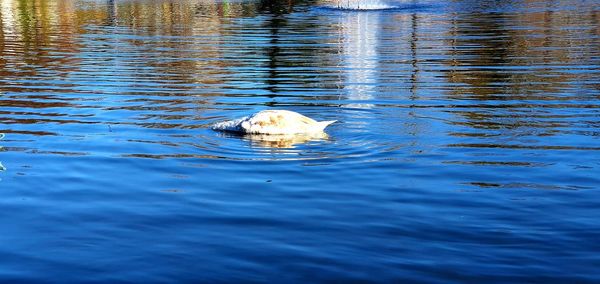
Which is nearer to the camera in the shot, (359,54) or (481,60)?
(481,60)

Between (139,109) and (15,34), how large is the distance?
2621 centimetres

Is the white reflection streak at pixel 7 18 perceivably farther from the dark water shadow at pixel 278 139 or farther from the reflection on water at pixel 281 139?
the reflection on water at pixel 281 139

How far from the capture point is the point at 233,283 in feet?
22.9

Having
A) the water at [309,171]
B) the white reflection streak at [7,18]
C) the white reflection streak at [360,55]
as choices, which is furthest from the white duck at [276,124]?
the white reflection streak at [7,18]

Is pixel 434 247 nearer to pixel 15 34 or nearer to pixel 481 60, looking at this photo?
pixel 481 60

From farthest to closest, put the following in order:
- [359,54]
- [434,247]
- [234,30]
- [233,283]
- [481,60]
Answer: [234,30] < [359,54] < [481,60] < [434,247] < [233,283]

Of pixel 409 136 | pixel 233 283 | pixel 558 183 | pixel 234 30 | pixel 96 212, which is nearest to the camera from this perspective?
pixel 233 283

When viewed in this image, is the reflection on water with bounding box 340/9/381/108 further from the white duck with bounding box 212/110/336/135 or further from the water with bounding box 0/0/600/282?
the white duck with bounding box 212/110/336/135

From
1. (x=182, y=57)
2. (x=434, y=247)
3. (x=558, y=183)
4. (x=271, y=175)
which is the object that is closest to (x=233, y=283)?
(x=434, y=247)

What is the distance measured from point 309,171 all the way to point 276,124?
2305 millimetres

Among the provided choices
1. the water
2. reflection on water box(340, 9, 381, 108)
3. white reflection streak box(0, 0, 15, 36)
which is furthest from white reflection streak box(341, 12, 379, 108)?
white reflection streak box(0, 0, 15, 36)

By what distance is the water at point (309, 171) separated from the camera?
7551mm

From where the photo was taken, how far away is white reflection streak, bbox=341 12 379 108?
1842 cm

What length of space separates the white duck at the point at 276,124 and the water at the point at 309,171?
0.26 metres
